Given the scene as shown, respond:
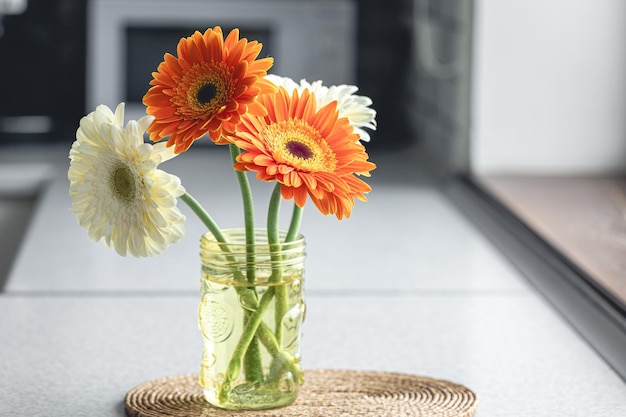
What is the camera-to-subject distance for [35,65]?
98.0 inches

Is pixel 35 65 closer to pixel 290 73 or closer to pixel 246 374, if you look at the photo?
pixel 290 73

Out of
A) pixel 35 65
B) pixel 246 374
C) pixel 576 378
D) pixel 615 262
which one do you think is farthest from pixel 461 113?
pixel 246 374

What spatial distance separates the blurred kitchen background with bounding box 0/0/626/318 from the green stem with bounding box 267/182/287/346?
78 cm

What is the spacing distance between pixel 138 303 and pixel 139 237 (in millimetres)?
567

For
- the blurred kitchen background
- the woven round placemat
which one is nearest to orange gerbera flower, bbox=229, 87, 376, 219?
the woven round placemat

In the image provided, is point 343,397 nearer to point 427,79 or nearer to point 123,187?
point 123,187

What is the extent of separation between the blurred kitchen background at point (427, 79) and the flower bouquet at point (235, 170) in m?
0.78

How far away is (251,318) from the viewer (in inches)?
33.8

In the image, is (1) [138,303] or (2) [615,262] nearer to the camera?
(1) [138,303]

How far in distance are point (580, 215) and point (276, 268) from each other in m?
1.02

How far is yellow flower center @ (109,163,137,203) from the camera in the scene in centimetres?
81

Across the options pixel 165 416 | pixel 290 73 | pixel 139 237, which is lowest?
pixel 165 416

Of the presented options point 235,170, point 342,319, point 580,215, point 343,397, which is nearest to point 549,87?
point 580,215

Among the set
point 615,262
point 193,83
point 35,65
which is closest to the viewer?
point 193,83
